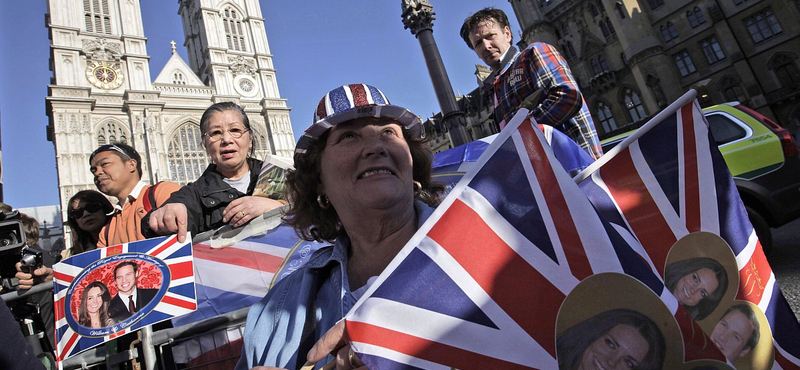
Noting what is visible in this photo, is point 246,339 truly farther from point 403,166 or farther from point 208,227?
point 208,227

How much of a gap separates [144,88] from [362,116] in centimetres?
4039

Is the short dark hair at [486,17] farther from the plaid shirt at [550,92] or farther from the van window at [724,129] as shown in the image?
the van window at [724,129]

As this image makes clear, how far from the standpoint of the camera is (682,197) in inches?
58.2

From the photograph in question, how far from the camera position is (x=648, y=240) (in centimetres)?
138

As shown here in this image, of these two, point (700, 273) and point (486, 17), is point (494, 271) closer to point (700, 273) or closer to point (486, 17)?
point (700, 273)

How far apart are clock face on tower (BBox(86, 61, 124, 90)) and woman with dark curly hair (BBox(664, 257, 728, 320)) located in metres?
41.3

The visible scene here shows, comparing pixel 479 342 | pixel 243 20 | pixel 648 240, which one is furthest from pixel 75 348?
pixel 243 20

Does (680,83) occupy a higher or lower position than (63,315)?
higher

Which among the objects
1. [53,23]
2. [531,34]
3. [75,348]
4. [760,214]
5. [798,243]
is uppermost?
[53,23]

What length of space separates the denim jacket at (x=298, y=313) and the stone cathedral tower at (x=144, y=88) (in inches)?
1145

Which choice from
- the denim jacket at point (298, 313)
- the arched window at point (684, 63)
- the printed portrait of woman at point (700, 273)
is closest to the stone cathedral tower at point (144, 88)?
the arched window at point (684, 63)

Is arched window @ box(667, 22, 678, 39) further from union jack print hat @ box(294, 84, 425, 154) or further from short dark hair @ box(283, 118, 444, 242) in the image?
union jack print hat @ box(294, 84, 425, 154)

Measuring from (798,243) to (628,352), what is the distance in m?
5.50

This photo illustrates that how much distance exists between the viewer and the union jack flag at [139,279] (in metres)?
2.11
